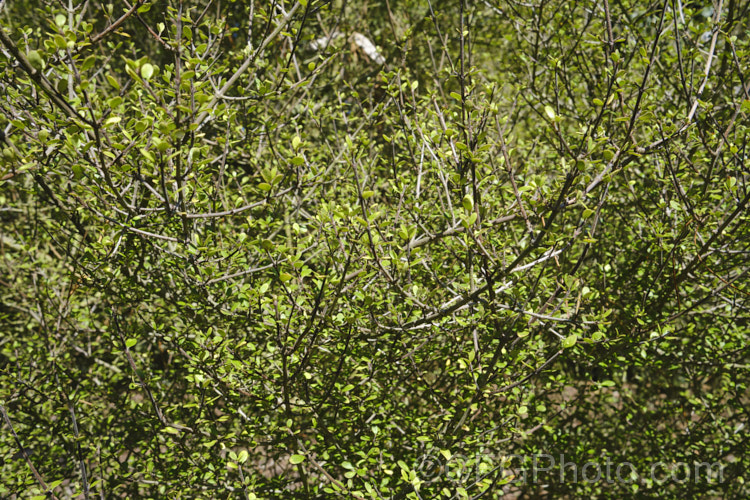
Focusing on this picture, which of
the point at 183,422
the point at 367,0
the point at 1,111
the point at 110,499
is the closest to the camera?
the point at 1,111

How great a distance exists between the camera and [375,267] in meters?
1.93

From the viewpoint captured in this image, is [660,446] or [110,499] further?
[660,446]

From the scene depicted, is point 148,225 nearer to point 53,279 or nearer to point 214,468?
point 214,468

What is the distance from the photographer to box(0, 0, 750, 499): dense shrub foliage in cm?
192

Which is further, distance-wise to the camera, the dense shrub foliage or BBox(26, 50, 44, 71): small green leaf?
the dense shrub foliage

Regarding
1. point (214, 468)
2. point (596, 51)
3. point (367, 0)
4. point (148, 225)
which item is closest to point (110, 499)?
point (214, 468)

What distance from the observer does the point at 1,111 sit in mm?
1988

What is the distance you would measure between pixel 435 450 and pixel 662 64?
3.57 metres

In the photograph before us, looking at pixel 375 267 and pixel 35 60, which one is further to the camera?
pixel 375 267

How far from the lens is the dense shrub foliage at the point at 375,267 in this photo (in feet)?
6.30

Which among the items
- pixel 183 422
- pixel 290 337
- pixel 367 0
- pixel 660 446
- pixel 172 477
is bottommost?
pixel 172 477

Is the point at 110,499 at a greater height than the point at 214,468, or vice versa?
the point at 214,468

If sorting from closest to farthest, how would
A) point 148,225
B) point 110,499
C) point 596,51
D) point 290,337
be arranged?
point 290,337 → point 148,225 → point 110,499 → point 596,51

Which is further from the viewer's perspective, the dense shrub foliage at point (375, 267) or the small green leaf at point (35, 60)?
the dense shrub foliage at point (375, 267)
